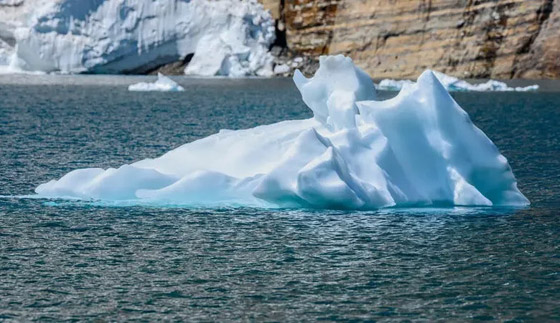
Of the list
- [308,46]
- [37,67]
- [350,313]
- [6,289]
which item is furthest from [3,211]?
[308,46]

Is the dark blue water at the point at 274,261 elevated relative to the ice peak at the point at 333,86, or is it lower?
lower

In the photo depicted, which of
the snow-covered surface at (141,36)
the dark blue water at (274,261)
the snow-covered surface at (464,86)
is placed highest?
the snow-covered surface at (141,36)

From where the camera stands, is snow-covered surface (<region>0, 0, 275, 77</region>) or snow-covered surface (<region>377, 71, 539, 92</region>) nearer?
snow-covered surface (<region>377, 71, 539, 92</region>)

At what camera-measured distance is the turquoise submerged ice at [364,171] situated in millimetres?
18125

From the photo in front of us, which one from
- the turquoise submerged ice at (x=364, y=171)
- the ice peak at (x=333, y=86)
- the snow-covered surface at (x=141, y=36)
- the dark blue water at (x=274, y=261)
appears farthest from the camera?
the snow-covered surface at (x=141, y=36)

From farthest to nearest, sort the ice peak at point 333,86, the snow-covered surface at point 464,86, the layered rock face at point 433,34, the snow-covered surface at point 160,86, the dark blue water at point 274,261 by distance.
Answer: the layered rock face at point 433,34 < the snow-covered surface at point 464,86 < the snow-covered surface at point 160,86 < the ice peak at point 333,86 < the dark blue water at point 274,261

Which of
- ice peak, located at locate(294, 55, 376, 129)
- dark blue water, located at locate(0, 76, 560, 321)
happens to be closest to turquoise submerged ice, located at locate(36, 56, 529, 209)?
dark blue water, located at locate(0, 76, 560, 321)

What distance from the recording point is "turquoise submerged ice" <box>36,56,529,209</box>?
18125 mm

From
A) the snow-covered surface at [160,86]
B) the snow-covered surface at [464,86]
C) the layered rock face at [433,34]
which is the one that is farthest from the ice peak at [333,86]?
the layered rock face at [433,34]

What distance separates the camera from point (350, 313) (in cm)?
1172

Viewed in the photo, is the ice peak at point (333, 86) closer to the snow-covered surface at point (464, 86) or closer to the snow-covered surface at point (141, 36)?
the snow-covered surface at point (464, 86)

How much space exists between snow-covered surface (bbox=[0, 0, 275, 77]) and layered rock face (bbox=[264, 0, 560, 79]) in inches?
222

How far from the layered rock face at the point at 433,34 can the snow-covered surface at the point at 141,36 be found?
18.5 ft

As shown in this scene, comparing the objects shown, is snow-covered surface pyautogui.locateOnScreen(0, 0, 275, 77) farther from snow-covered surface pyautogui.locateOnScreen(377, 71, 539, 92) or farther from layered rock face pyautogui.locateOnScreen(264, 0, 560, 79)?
snow-covered surface pyautogui.locateOnScreen(377, 71, 539, 92)
